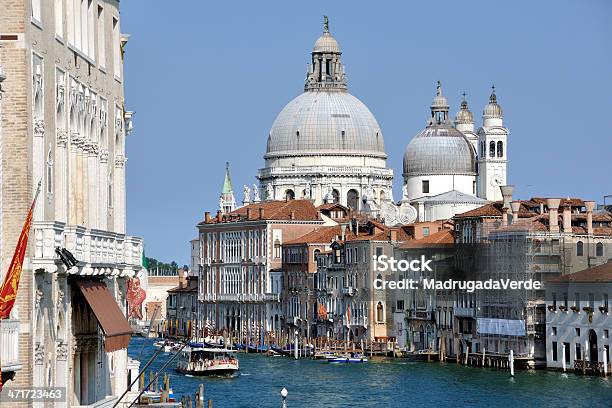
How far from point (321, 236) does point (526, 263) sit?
953 inches

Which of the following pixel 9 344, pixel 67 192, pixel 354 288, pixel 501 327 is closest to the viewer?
pixel 9 344

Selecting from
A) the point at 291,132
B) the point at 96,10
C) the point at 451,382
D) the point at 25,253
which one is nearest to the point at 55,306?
the point at 25,253

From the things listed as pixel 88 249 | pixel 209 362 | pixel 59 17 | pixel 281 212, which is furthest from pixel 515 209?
pixel 59 17

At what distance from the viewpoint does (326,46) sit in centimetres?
11375

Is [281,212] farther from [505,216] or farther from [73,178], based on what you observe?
[73,178]

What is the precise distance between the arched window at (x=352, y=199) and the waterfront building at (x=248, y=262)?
8.74 meters

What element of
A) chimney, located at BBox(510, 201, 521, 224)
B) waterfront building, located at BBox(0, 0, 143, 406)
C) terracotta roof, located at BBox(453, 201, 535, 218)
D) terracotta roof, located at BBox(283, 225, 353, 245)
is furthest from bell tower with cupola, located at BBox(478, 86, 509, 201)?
waterfront building, located at BBox(0, 0, 143, 406)

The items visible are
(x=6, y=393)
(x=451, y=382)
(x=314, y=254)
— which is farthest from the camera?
(x=314, y=254)

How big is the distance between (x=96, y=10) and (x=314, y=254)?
2546 inches

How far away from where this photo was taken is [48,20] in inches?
682

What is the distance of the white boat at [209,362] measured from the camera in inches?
2299

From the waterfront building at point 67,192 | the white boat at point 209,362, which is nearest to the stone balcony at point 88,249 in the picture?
the waterfront building at point 67,192

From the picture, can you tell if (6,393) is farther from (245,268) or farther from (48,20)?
(245,268)

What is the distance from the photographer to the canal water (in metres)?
46.2
